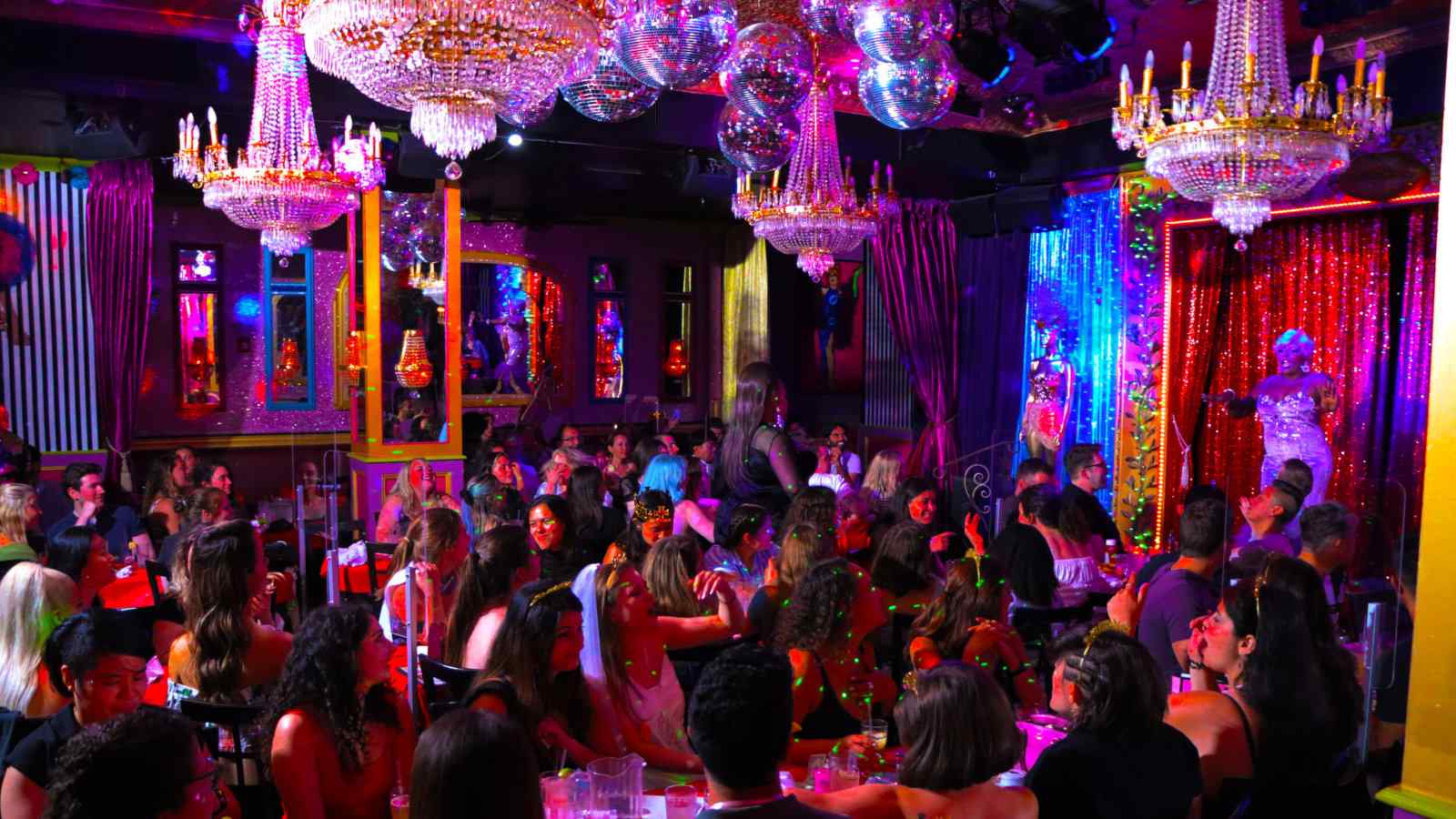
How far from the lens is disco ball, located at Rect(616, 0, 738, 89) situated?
3480mm

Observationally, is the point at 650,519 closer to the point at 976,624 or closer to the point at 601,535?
the point at 601,535

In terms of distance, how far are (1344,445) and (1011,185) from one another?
11.8 ft

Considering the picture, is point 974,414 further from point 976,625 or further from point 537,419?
point 976,625

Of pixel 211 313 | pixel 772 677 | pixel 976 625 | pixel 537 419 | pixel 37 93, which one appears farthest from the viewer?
pixel 537 419

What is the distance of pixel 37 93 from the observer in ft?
23.6

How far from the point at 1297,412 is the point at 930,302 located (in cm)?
380

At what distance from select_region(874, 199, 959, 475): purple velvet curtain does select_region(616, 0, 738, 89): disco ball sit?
7500 mm

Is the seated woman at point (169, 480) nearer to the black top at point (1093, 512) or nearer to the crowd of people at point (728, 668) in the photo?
the crowd of people at point (728, 668)

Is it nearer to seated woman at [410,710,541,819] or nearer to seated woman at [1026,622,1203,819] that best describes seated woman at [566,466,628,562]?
seated woman at [1026,622,1203,819]

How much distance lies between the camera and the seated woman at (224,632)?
3502 mm

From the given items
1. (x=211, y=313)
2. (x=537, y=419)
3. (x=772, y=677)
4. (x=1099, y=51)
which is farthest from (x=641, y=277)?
(x=772, y=677)

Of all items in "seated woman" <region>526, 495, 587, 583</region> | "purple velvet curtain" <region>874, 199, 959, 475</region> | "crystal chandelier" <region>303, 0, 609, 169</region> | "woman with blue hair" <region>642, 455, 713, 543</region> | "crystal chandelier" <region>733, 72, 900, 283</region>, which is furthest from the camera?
"purple velvet curtain" <region>874, 199, 959, 475</region>

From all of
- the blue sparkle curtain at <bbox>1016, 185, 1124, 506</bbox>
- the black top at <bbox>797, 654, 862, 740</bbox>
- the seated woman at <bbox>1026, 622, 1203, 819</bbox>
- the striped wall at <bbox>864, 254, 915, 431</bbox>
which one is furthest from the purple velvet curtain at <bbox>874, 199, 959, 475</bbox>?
the seated woman at <bbox>1026, 622, 1203, 819</bbox>

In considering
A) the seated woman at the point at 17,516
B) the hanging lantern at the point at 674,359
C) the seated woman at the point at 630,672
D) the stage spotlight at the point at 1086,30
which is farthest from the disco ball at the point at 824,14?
the hanging lantern at the point at 674,359
